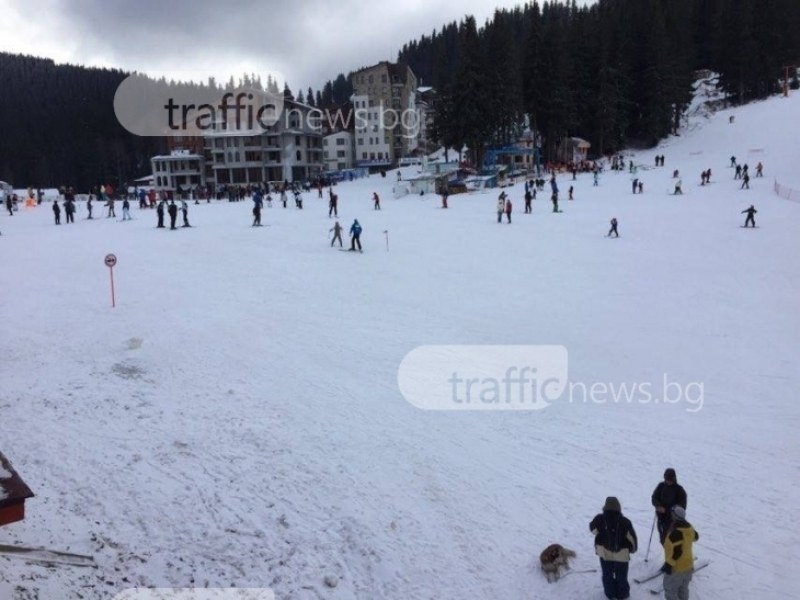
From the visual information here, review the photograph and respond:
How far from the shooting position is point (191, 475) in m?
8.12

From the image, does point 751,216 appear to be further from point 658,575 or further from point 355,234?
point 658,575

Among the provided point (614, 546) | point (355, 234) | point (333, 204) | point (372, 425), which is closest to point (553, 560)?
point (614, 546)

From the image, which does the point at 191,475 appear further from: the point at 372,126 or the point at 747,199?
the point at 372,126

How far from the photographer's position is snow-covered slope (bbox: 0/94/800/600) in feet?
22.1

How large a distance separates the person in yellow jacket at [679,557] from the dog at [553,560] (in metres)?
1.08

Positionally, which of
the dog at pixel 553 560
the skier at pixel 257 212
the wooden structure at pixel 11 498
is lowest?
the dog at pixel 553 560

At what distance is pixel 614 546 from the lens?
6156 mm

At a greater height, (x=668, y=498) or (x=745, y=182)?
(x=745, y=182)

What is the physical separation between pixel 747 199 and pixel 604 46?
35.0 meters

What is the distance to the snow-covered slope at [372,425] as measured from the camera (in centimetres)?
675

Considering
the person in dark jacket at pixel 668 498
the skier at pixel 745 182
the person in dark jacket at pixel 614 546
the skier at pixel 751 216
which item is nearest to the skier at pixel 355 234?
the skier at pixel 751 216

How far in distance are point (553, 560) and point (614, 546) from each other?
863 millimetres

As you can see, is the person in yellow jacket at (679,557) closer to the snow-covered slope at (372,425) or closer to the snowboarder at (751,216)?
the snow-covered slope at (372,425)

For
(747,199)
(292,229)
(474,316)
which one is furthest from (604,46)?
(474,316)
